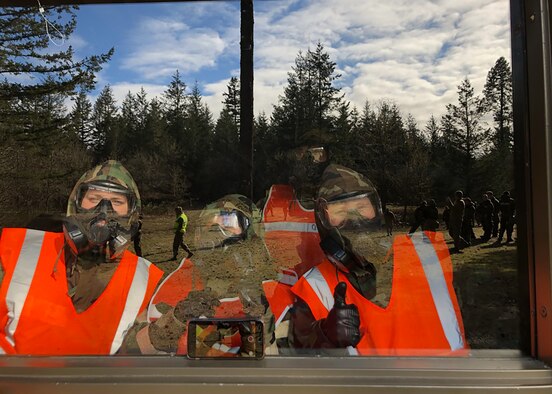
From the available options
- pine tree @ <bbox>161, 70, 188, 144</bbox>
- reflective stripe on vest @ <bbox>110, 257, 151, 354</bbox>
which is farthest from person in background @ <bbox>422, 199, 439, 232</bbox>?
reflective stripe on vest @ <bbox>110, 257, 151, 354</bbox>

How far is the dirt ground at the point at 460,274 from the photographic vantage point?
4.33 ft

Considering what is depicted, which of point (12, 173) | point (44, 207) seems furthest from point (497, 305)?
point (12, 173)

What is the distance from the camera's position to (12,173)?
151 cm

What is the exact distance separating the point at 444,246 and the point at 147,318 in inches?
44.1

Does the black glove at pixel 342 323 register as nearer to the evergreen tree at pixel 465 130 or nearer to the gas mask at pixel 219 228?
the gas mask at pixel 219 228

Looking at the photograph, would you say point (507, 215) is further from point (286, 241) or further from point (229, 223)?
point (229, 223)

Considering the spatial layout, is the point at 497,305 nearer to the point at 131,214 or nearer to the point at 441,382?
the point at 441,382

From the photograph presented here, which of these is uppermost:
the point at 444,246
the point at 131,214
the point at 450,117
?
the point at 450,117

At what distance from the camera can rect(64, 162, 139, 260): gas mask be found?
1.58 metres

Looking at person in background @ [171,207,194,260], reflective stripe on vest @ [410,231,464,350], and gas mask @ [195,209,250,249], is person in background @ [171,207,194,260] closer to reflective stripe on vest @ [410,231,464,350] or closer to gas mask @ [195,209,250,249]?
gas mask @ [195,209,250,249]

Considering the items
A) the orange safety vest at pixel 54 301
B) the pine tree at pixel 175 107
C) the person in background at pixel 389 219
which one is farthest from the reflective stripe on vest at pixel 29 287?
the person in background at pixel 389 219

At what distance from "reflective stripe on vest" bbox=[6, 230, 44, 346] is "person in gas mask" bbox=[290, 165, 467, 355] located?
3.28 feet

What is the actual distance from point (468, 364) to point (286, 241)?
0.73 metres

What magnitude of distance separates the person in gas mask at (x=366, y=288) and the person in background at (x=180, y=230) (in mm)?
445
